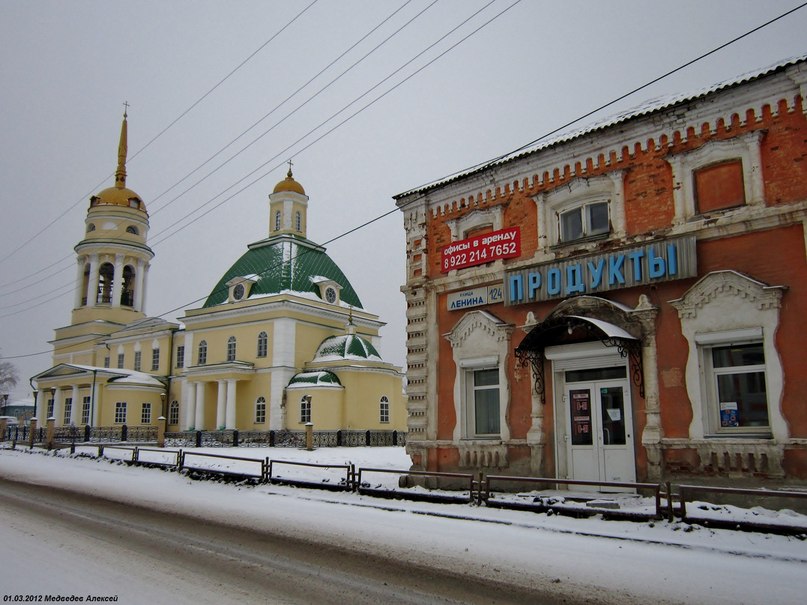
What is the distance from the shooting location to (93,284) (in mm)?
57062

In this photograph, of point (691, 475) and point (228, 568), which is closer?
point (228, 568)

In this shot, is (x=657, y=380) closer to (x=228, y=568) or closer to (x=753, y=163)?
(x=753, y=163)

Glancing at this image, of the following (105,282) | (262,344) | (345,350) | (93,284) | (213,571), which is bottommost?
(213,571)

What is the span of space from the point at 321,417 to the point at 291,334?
20.1 ft

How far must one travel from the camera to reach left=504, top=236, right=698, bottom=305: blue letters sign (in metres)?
13.3

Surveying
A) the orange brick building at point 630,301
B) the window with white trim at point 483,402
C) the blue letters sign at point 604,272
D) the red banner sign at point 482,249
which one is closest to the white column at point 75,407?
the orange brick building at point 630,301

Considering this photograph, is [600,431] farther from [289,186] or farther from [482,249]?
[289,186]

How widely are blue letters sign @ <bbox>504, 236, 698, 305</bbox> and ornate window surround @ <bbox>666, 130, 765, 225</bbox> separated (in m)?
0.74

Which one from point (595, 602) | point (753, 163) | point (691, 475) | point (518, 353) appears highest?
point (753, 163)

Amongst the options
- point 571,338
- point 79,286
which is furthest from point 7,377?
point 571,338

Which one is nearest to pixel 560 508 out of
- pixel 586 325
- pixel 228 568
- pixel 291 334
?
pixel 586 325

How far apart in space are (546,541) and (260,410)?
3547 centimetres

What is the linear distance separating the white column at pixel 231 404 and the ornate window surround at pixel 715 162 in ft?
115

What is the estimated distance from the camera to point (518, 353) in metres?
15.6
